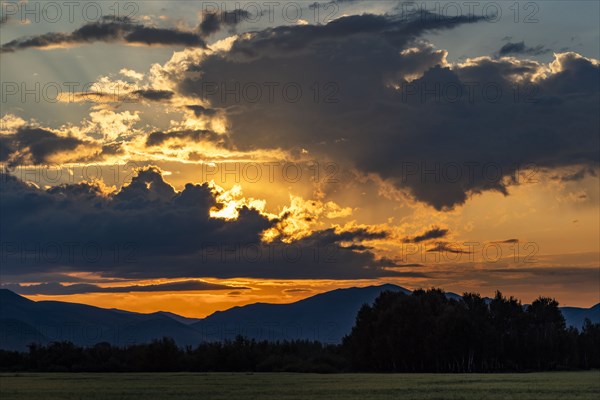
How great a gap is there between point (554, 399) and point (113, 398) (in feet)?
125

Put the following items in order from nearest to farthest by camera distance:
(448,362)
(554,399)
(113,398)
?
(554,399)
(113,398)
(448,362)

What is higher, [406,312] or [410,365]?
[406,312]

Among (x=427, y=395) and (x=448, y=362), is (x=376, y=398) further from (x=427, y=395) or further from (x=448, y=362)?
(x=448, y=362)

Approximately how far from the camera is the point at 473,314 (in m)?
199

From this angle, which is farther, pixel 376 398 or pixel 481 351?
pixel 481 351

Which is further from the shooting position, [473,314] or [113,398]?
[473,314]

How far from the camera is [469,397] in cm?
7262

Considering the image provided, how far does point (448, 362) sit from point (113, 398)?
125 metres

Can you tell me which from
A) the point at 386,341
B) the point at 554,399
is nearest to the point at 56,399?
the point at 554,399

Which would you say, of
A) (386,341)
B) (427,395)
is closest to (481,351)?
(386,341)

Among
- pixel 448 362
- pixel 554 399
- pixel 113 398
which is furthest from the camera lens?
pixel 448 362

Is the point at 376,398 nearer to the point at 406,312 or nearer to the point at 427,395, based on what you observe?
the point at 427,395

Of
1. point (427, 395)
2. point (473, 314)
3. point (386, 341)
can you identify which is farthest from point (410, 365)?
point (427, 395)

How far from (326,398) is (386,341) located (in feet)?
401
